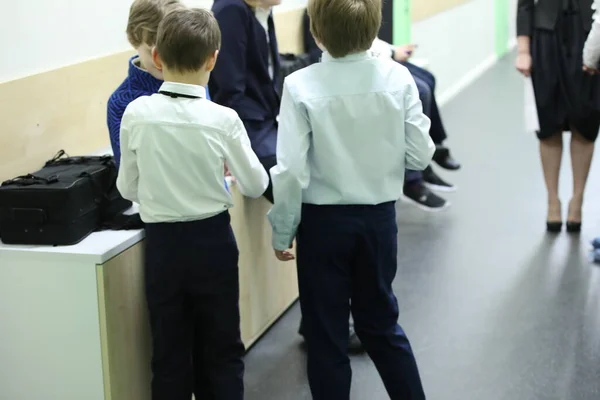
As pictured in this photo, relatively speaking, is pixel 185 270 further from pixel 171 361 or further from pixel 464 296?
pixel 464 296

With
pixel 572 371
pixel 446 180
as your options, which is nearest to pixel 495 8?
pixel 446 180

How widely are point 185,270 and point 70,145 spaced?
770mm

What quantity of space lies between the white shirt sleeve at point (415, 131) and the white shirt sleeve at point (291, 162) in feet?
0.80

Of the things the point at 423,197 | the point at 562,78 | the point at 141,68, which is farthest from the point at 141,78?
the point at 423,197

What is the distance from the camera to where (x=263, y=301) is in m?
2.84

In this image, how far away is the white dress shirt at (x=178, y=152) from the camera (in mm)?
1897

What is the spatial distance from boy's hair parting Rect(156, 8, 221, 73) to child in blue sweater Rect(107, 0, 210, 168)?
23 cm

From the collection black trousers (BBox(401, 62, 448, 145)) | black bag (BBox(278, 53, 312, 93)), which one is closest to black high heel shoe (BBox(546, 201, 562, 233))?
black trousers (BBox(401, 62, 448, 145))

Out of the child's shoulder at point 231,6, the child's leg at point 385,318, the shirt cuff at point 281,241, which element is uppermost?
the child's shoulder at point 231,6

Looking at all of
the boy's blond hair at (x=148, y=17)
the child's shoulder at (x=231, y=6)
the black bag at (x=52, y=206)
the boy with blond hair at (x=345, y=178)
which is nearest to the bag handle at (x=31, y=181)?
the black bag at (x=52, y=206)

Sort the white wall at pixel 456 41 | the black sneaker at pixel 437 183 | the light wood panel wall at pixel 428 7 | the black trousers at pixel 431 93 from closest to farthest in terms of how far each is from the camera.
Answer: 1. the black trousers at pixel 431 93
2. the black sneaker at pixel 437 183
3. the light wood panel wall at pixel 428 7
4. the white wall at pixel 456 41

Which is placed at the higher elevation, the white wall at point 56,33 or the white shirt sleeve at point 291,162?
the white wall at point 56,33

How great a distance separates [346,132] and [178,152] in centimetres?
39

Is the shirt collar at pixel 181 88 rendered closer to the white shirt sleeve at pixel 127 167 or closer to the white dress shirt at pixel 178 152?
the white dress shirt at pixel 178 152
